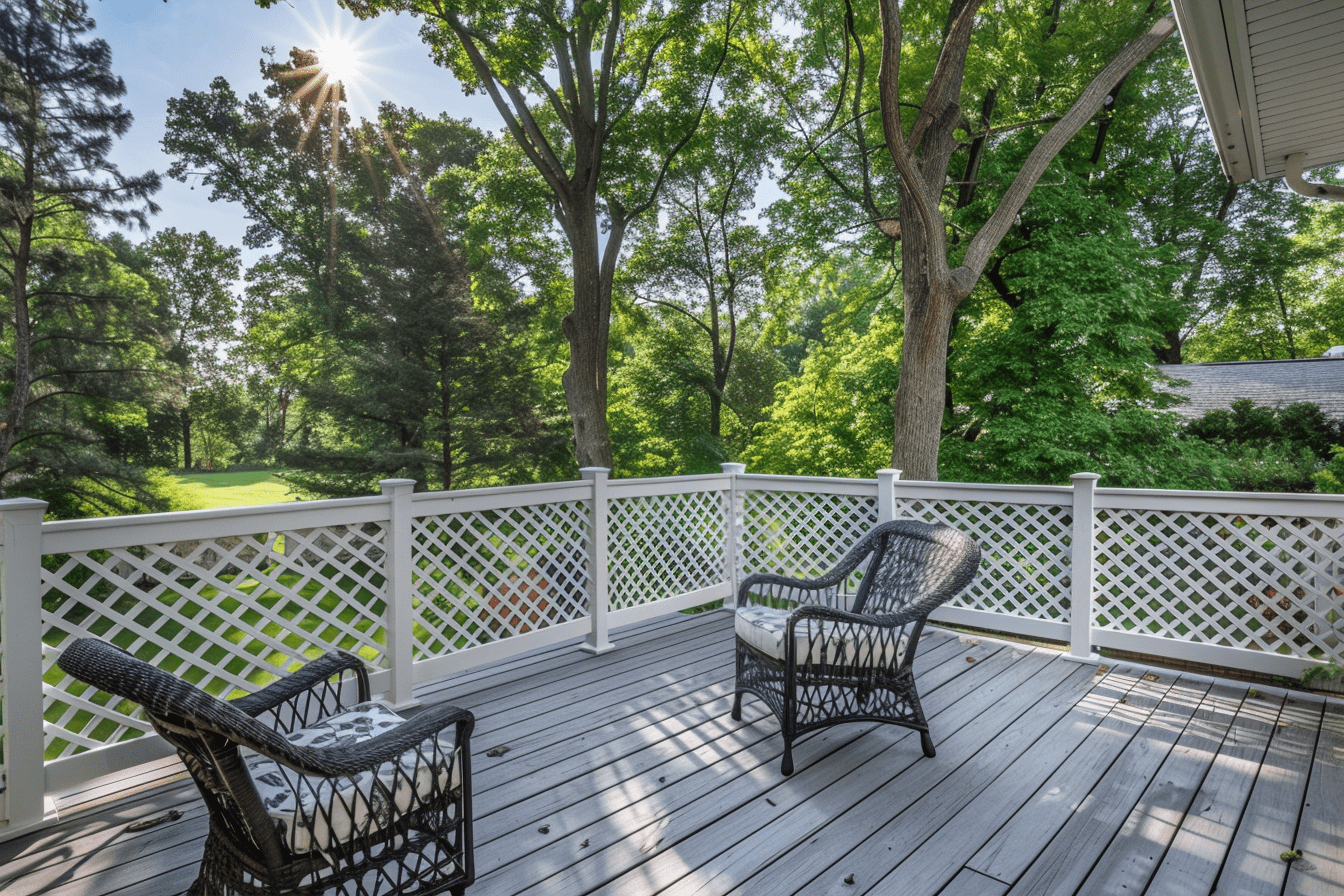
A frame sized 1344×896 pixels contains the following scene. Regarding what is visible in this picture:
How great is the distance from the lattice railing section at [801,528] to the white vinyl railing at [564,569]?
0.05 feet

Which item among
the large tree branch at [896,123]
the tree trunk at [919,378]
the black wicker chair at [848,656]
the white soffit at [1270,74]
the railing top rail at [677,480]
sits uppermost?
the large tree branch at [896,123]

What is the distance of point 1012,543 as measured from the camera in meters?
4.21

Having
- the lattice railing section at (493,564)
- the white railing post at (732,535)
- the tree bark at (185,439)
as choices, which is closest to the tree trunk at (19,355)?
the tree bark at (185,439)

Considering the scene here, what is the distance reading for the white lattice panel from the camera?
4727 millimetres

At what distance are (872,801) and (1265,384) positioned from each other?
47.1 ft

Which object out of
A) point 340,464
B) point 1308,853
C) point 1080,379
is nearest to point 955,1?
point 1080,379

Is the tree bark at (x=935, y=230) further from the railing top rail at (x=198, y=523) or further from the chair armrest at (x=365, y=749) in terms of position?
the chair armrest at (x=365, y=749)

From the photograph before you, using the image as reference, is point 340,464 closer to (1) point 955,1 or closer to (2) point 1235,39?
(1) point 955,1

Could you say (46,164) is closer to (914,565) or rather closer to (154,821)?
(154,821)

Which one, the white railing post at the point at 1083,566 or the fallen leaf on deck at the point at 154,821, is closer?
the fallen leaf on deck at the point at 154,821

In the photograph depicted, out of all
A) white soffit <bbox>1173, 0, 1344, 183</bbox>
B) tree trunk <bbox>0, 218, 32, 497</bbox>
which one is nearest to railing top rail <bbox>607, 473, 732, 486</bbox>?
white soffit <bbox>1173, 0, 1344, 183</bbox>

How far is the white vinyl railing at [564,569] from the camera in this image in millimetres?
2330

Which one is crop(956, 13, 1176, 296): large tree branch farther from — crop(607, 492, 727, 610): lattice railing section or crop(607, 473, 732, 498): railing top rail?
crop(607, 492, 727, 610): lattice railing section

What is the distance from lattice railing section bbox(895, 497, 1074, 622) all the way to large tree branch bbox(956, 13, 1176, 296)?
2.36m
